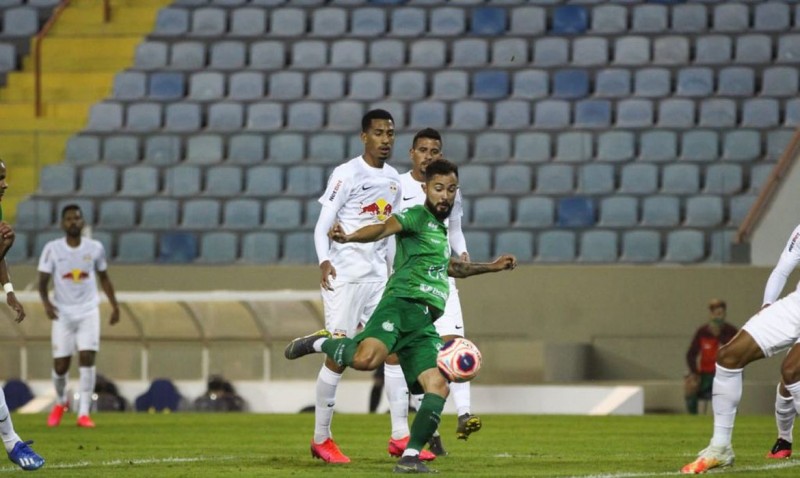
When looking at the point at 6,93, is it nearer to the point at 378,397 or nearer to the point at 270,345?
the point at 270,345

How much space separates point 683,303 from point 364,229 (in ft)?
37.6

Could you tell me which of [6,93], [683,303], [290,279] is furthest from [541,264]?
[6,93]

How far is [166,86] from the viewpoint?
2502cm

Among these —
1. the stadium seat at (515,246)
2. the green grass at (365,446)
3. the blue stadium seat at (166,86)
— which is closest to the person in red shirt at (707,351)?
the green grass at (365,446)

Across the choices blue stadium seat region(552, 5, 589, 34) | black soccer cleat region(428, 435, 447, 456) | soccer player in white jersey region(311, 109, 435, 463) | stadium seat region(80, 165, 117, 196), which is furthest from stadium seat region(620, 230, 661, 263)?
soccer player in white jersey region(311, 109, 435, 463)

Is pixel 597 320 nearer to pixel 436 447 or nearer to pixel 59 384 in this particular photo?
pixel 59 384

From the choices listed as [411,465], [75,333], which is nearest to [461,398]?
[411,465]

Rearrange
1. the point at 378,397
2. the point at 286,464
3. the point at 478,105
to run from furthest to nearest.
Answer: the point at 478,105 < the point at 378,397 < the point at 286,464

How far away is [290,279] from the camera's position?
68.4 ft

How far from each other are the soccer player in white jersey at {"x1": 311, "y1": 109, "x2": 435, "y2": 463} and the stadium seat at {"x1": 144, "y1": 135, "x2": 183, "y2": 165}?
1205 cm

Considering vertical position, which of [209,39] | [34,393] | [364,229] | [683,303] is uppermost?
[209,39]

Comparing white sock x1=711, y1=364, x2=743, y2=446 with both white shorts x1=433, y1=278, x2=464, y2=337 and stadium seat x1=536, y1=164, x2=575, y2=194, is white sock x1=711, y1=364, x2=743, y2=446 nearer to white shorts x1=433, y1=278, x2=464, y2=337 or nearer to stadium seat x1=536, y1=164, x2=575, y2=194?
white shorts x1=433, y1=278, x2=464, y2=337

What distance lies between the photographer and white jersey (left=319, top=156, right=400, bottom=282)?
10688mm

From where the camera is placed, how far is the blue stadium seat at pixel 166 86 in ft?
81.7
